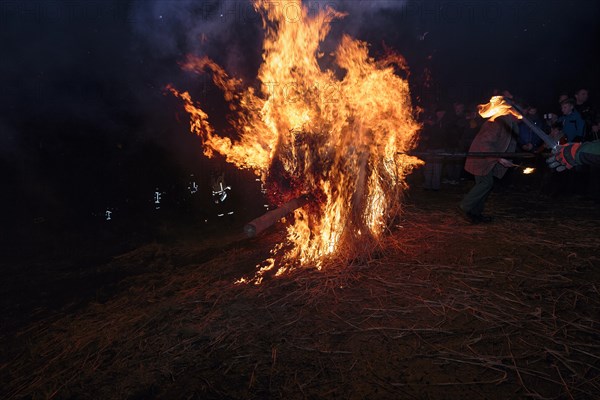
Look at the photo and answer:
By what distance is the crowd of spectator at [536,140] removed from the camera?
26.5 feet

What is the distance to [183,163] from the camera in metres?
10.9

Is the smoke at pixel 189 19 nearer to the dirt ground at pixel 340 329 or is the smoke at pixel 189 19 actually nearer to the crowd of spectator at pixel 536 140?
the crowd of spectator at pixel 536 140

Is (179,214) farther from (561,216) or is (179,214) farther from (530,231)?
(561,216)

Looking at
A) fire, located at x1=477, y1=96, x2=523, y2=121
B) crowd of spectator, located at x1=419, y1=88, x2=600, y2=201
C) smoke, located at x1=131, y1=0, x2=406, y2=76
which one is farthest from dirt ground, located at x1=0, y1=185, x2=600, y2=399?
smoke, located at x1=131, y1=0, x2=406, y2=76

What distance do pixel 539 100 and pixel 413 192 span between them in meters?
8.17

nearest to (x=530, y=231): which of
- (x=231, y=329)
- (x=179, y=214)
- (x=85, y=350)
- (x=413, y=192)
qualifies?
(x=413, y=192)

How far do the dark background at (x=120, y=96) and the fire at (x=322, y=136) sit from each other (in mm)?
1248

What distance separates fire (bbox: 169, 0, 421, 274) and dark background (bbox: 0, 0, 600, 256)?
1.25 metres

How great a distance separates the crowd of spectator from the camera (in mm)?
8078

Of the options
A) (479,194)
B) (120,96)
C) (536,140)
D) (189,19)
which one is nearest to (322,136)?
(479,194)

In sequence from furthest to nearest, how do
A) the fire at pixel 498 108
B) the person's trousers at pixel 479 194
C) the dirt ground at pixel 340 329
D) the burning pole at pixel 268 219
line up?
the person's trousers at pixel 479 194 < the fire at pixel 498 108 < the burning pole at pixel 268 219 < the dirt ground at pixel 340 329

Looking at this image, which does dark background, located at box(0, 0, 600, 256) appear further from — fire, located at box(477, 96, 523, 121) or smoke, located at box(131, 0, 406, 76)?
fire, located at box(477, 96, 523, 121)

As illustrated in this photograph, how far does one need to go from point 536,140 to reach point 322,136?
7.20 meters

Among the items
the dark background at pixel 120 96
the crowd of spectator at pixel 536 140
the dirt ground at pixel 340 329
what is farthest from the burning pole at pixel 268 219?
the dark background at pixel 120 96
